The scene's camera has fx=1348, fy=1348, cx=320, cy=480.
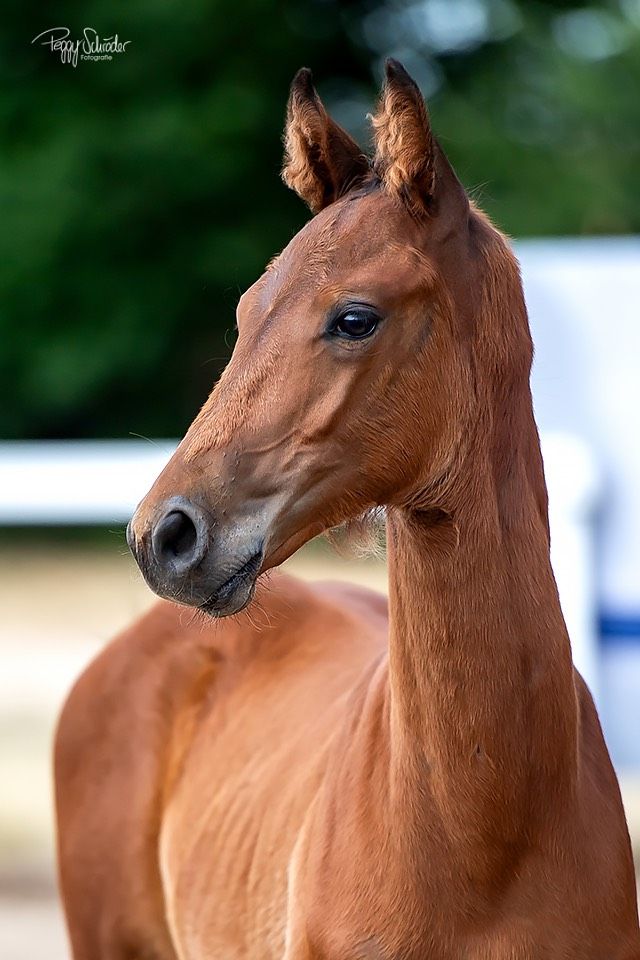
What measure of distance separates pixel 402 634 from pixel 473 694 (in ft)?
0.57

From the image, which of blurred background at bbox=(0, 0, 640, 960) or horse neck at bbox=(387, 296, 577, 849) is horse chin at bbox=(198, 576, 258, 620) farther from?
blurred background at bbox=(0, 0, 640, 960)

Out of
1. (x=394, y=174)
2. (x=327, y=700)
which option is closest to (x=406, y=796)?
(x=327, y=700)

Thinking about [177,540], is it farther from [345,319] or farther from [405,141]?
[405,141]

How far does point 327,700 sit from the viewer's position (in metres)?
3.20

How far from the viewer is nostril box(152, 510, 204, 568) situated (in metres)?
2.10

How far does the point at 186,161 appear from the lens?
13.5m

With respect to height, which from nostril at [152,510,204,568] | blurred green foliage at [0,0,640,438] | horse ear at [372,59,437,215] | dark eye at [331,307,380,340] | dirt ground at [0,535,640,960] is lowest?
dirt ground at [0,535,640,960]

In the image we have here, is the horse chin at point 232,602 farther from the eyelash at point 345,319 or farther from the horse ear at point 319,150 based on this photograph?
the horse ear at point 319,150

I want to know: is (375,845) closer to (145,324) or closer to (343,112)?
(145,324)

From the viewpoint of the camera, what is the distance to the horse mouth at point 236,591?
2.15 metres

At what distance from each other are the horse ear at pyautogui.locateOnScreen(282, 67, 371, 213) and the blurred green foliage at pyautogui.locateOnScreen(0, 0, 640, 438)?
420 inches

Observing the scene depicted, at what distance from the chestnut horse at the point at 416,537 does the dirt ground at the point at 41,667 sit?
7.45 ft

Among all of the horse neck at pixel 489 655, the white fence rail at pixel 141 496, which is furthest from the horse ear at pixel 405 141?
the white fence rail at pixel 141 496

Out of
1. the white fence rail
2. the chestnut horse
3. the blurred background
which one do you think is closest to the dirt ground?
the white fence rail
